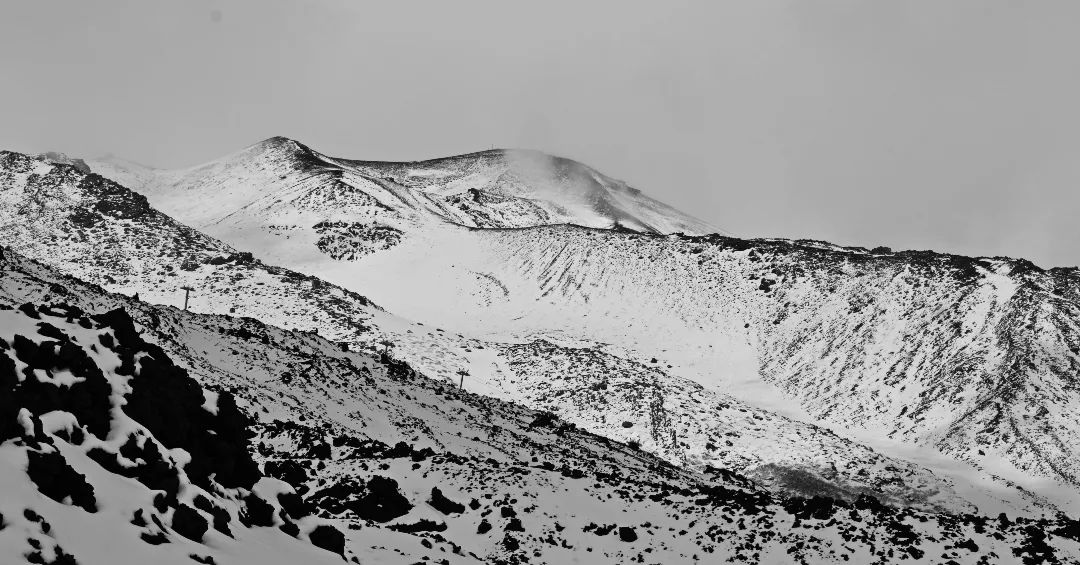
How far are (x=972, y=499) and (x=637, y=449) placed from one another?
72.9 ft

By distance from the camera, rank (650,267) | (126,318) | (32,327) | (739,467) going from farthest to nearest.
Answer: (650,267) < (739,467) < (126,318) < (32,327)

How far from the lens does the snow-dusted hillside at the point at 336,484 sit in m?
12.8

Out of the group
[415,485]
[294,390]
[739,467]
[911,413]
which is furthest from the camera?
[911,413]

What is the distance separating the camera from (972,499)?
181 feet

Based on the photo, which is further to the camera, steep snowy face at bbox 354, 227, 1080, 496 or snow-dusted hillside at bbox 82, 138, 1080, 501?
snow-dusted hillside at bbox 82, 138, 1080, 501

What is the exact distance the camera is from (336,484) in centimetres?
2928

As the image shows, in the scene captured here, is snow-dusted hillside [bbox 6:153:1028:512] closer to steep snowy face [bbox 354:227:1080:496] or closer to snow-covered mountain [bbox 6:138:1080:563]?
snow-covered mountain [bbox 6:138:1080:563]

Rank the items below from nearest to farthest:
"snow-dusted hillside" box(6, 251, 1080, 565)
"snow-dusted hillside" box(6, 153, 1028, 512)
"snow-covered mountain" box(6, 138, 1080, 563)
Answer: "snow-dusted hillside" box(6, 251, 1080, 565) → "snow-covered mountain" box(6, 138, 1080, 563) → "snow-dusted hillside" box(6, 153, 1028, 512)

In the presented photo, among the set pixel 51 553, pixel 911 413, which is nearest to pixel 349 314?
pixel 911 413

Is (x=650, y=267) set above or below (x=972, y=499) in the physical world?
above

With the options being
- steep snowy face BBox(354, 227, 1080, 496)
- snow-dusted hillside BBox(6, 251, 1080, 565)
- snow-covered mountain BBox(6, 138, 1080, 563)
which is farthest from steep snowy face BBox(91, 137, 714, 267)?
snow-dusted hillside BBox(6, 251, 1080, 565)

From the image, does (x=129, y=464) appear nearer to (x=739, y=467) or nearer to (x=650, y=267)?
(x=739, y=467)

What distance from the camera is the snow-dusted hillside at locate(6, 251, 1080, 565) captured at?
12.8 meters

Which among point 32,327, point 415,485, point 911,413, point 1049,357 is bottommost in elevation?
point 415,485
